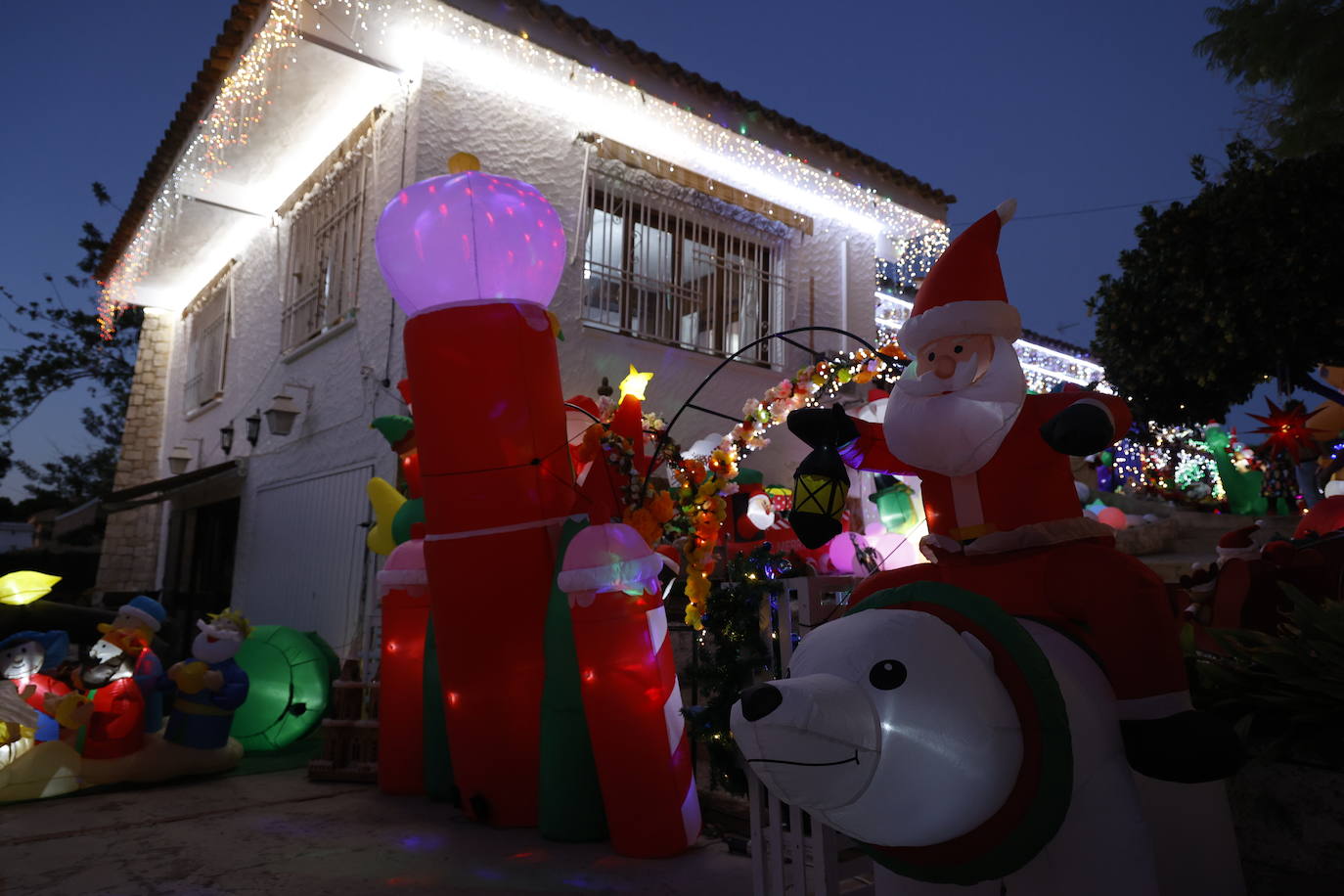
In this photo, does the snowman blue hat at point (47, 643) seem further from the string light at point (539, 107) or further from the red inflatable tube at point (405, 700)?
the string light at point (539, 107)

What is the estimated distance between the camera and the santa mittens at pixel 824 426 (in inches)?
102

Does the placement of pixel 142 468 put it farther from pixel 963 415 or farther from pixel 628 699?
pixel 963 415

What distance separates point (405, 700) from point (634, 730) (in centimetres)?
181

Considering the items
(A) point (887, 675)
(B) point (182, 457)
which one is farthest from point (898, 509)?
(B) point (182, 457)

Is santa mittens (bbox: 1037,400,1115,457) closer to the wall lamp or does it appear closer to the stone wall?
the wall lamp

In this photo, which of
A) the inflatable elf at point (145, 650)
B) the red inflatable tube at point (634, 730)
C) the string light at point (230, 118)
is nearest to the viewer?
the red inflatable tube at point (634, 730)

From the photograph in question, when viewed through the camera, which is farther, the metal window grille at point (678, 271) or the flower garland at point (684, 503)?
the metal window grille at point (678, 271)

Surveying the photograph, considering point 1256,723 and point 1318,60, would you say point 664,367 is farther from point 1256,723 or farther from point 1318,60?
point 1318,60

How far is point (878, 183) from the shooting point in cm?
937

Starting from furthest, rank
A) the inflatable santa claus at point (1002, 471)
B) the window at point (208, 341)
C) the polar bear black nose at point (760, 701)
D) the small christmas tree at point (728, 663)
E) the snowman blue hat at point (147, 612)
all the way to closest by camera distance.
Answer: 1. the window at point (208, 341)
2. the snowman blue hat at point (147, 612)
3. the small christmas tree at point (728, 663)
4. the inflatable santa claus at point (1002, 471)
5. the polar bear black nose at point (760, 701)

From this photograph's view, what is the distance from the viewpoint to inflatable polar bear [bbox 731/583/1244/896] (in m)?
1.58

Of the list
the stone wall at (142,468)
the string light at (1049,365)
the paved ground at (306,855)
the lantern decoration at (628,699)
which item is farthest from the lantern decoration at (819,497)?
the string light at (1049,365)

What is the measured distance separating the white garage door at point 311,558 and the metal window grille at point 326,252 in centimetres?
154

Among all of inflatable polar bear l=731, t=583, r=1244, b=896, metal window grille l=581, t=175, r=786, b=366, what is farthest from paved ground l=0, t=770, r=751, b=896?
metal window grille l=581, t=175, r=786, b=366
